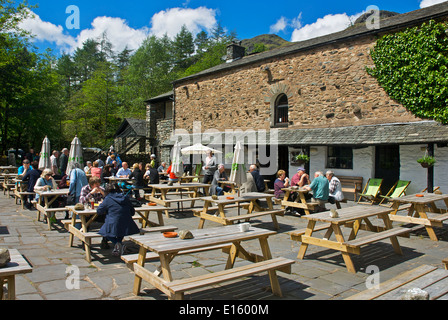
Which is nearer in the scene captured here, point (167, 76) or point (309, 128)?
point (309, 128)

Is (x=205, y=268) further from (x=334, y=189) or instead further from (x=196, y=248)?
(x=334, y=189)

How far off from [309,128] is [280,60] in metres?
3.46

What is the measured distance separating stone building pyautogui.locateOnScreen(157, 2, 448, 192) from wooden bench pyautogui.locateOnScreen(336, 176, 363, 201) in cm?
28

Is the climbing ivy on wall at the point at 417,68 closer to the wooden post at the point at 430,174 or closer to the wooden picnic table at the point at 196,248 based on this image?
the wooden post at the point at 430,174

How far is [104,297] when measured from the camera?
3.68 meters

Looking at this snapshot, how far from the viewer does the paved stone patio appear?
3812mm

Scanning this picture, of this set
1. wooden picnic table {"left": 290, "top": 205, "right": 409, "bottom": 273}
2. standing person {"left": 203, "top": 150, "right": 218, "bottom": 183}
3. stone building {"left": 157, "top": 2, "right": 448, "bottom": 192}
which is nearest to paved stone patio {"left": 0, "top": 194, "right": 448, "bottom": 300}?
wooden picnic table {"left": 290, "top": 205, "right": 409, "bottom": 273}

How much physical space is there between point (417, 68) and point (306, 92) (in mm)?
4228

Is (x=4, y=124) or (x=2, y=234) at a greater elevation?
(x=4, y=124)

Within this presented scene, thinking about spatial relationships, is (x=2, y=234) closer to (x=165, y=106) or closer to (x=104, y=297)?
(x=104, y=297)

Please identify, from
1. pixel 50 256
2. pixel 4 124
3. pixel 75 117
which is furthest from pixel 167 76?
pixel 50 256

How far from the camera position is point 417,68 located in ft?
34.7

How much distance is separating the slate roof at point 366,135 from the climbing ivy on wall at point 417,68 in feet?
2.03

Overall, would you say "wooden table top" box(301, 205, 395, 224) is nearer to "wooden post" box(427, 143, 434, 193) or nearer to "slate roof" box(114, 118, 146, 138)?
"wooden post" box(427, 143, 434, 193)
